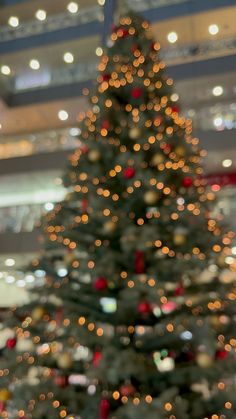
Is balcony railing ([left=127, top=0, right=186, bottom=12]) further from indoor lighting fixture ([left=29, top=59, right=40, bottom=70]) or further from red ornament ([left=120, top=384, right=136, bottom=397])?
red ornament ([left=120, top=384, right=136, bottom=397])

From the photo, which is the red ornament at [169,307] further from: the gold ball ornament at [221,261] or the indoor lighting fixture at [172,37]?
the indoor lighting fixture at [172,37]

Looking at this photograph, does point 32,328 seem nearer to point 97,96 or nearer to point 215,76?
point 97,96

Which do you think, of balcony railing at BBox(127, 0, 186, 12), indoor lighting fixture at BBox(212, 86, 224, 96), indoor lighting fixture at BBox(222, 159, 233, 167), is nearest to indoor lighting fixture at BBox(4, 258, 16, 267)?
indoor lighting fixture at BBox(222, 159, 233, 167)

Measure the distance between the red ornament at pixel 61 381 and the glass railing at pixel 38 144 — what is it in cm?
997

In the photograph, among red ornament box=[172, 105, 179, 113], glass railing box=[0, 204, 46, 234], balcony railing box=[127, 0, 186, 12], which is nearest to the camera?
red ornament box=[172, 105, 179, 113]

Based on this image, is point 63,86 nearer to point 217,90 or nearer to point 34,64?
point 34,64

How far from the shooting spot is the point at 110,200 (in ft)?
9.91

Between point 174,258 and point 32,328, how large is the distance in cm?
104

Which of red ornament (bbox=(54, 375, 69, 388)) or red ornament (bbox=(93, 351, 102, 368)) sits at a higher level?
red ornament (bbox=(93, 351, 102, 368))

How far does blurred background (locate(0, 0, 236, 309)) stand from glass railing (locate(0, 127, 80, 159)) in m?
0.04

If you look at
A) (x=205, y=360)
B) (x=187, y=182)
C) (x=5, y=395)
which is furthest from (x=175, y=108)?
(x=5, y=395)

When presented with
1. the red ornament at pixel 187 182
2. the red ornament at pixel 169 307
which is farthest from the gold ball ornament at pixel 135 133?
the red ornament at pixel 169 307

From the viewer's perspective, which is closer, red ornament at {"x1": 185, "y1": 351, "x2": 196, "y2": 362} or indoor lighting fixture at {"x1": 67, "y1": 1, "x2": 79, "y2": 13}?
red ornament at {"x1": 185, "y1": 351, "x2": 196, "y2": 362}

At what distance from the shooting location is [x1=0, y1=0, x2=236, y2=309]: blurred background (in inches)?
452
